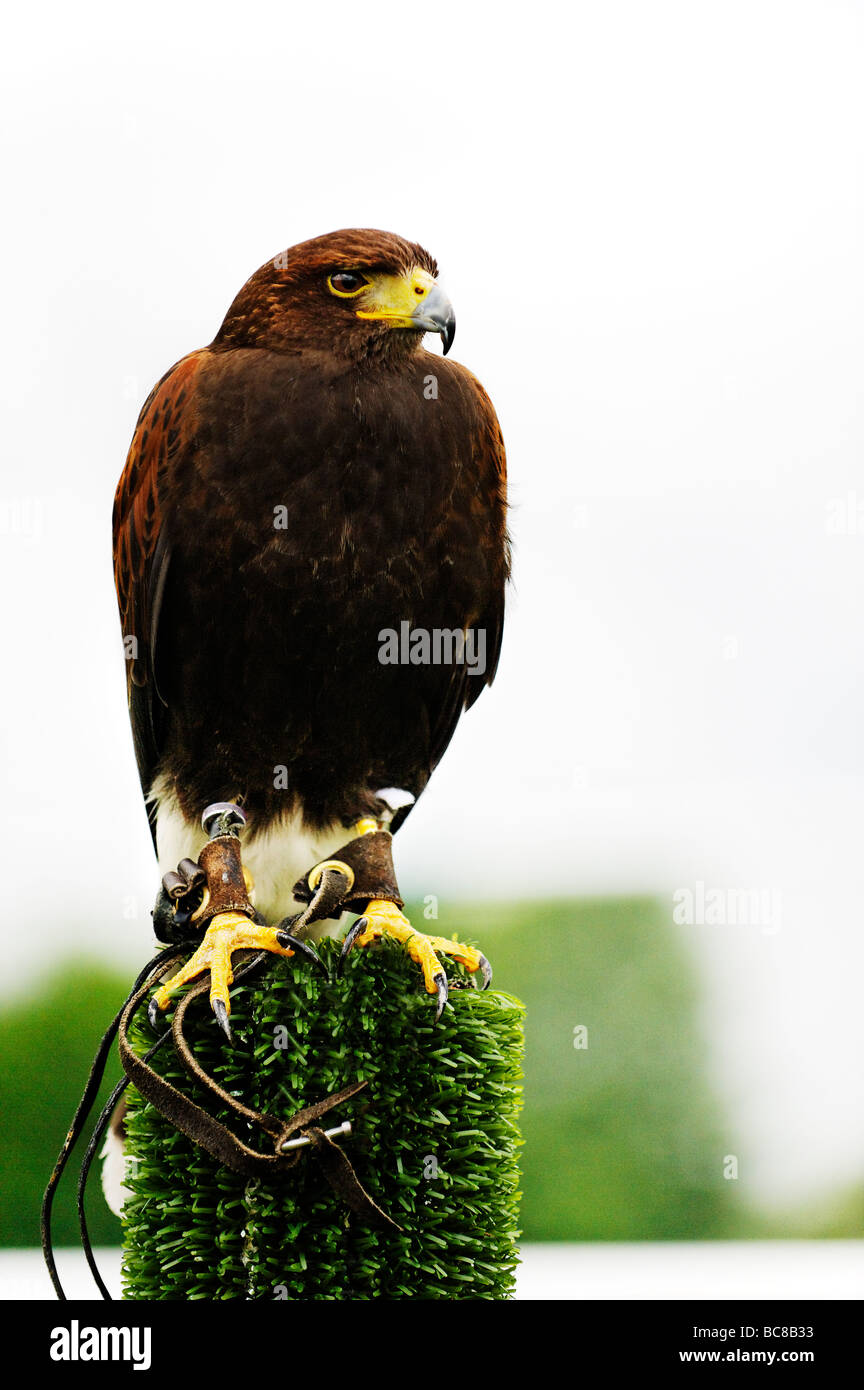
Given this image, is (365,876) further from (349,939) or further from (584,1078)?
(584,1078)

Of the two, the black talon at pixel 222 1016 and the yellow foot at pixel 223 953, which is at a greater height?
the yellow foot at pixel 223 953

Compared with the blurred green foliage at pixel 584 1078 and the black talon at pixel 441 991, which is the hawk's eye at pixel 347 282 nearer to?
the black talon at pixel 441 991

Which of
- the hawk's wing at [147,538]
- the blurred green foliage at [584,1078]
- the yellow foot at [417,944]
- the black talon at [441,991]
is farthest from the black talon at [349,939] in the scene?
the blurred green foliage at [584,1078]

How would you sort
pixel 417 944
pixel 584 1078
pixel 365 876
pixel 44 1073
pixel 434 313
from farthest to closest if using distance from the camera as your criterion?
pixel 584 1078, pixel 44 1073, pixel 434 313, pixel 365 876, pixel 417 944

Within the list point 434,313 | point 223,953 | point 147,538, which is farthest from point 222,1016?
point 434,313

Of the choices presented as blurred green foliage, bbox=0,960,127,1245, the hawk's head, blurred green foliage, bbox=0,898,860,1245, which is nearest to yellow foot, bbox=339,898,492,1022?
the hawk's head

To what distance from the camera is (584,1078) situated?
5641 millimetres

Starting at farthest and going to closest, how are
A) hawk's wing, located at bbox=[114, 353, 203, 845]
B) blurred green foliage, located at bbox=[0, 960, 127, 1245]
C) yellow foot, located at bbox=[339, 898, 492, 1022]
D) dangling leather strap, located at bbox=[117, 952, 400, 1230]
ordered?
blurred green foliage, located at bbox=[0, 960, 127, 1245], hawk's wing, located at bbox=[114, 353, 203, 845], yellow foot, located at bbox=[339, 898, 492, 1022], dangling leather strap, located at bbox=[117, 952, 400, 1230]

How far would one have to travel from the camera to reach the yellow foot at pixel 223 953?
1.78 m

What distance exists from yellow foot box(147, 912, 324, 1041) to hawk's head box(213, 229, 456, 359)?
1.11 metres

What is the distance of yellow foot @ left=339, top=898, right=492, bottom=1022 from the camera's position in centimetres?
187

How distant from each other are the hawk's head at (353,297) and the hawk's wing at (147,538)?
0.21 m

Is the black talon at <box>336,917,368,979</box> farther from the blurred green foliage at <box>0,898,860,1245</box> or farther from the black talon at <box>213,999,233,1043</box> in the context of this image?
the blurred green foliage at <box>0,898,860,1245</box>

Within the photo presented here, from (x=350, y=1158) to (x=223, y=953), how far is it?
0.36m
